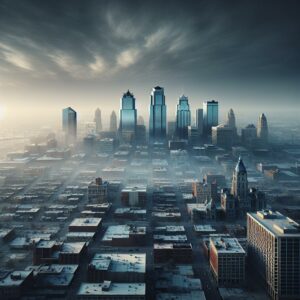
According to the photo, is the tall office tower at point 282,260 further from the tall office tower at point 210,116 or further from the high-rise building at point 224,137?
the tall office tower at point 210,116

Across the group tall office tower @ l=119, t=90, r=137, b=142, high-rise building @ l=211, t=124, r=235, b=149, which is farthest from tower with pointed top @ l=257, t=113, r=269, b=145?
tall office tower @ l=119, t=90, r=137, b=142

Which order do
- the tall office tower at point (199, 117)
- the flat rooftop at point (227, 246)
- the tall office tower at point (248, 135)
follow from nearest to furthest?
1. the flat rooftop at point (227, 246)
2. the tall office tower at point (248, 135)
3. the tall office tower at point (199, 117)

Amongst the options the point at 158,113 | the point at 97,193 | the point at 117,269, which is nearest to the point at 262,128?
the point at 158,113

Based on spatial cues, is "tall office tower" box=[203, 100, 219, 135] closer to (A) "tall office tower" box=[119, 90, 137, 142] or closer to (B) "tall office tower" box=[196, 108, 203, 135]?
(B) "tall office tower" box=[196, 108, 203, 135]

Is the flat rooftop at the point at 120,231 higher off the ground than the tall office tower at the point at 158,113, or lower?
lower

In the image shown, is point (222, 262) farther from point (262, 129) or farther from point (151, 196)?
point (262, 129)

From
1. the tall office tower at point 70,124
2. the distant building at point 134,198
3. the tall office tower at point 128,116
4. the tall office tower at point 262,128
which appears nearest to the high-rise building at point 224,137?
the tall office tower at point 262,128

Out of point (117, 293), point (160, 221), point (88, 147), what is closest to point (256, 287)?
point (117, 293)
